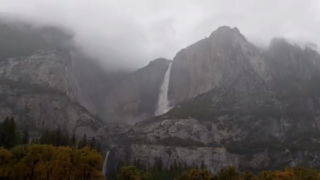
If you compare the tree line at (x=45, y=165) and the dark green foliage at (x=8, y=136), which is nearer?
the tree line at (x=45, y=165)

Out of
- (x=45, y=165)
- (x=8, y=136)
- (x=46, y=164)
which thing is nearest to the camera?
(x=45, y=165)

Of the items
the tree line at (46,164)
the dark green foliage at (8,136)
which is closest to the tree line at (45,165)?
the tree line at (46,164)

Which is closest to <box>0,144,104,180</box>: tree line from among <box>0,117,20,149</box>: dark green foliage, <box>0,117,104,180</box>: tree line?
<box>0,117,104,180</box>: tree line

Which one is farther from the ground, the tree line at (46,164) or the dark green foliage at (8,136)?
the dark green foliage at (8,136)

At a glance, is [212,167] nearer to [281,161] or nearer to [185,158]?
[185,158]

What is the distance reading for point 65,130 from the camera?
198 meters

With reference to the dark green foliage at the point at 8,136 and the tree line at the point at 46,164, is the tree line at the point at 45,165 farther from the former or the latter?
the dark green foliage at the point at 8,136

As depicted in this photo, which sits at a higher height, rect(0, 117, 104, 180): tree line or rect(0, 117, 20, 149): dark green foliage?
rect(0, 117, 20, 149): dark green foliage

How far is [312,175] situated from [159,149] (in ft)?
372

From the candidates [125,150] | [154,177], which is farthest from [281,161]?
[154,177]

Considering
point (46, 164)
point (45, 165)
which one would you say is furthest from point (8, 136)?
point (45, 165)

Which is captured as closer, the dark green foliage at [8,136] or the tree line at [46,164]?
the tree line at [46,164]

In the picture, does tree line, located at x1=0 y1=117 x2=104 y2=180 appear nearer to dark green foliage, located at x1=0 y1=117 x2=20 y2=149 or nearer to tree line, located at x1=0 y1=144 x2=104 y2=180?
tree line, located at x1=0 y1=144 x2=104 y2=180

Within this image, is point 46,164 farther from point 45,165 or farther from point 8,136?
point 8,136
